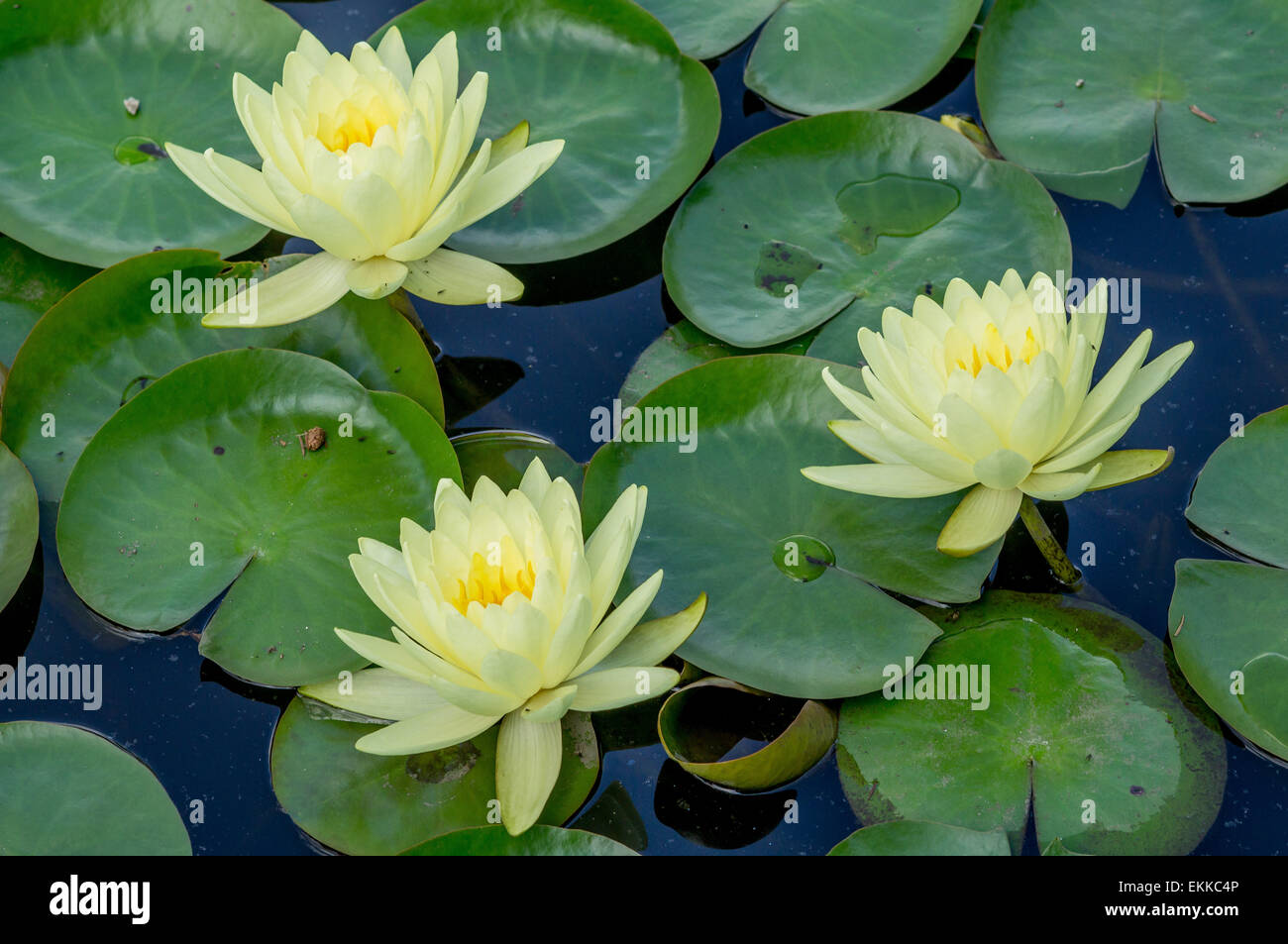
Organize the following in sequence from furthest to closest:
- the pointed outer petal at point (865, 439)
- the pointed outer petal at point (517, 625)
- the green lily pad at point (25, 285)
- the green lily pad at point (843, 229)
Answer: the green lily pad at point (25, 285), the green lily pad at point (843, 229), the pointed outer petal at point (865, 439), the pointed outer petal at point (517, 625)

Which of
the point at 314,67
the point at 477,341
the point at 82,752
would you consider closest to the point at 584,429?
the point at 477,341

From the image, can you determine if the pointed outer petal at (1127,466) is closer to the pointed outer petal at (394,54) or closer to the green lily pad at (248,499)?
the green lily pad at (248,499)

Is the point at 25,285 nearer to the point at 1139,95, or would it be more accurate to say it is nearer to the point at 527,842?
the point at 527,842

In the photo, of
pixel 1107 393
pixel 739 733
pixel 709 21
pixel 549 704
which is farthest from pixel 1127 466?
pixel 709 21

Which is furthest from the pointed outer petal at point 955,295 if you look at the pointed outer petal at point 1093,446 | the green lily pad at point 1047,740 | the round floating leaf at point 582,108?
the round floating leaf at point 582,108

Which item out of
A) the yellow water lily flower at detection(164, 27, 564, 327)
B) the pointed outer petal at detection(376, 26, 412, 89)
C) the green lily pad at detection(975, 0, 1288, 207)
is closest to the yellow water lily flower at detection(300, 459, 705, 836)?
the yellow water lily flower at detection(164, 27, 564, 327)

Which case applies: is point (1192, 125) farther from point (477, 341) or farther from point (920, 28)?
point (477, 341)
